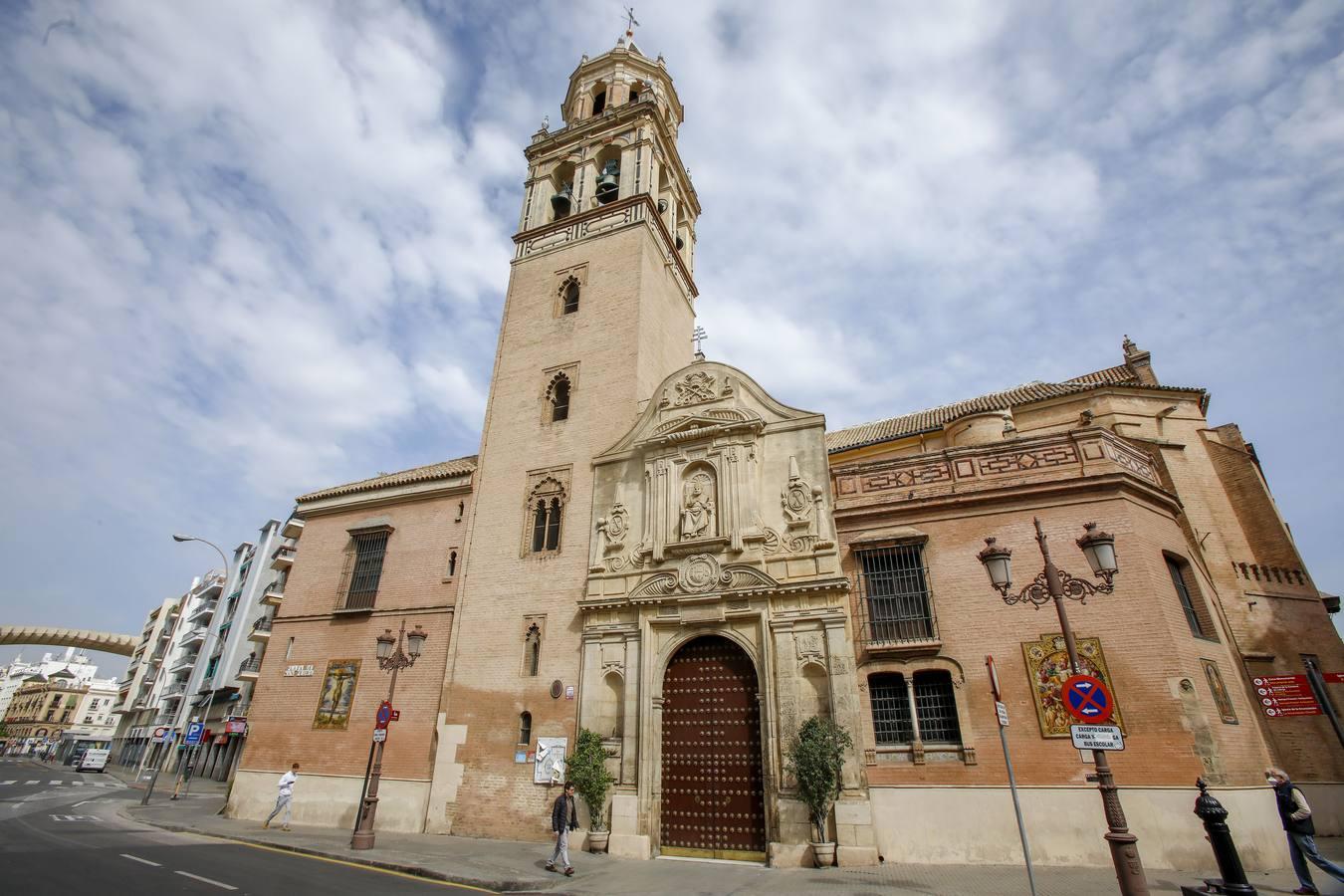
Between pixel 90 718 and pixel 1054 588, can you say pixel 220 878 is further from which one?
pixel 90 718

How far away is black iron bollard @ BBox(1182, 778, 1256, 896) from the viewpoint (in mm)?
8484

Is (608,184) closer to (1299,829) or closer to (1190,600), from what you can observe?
(1190,600)

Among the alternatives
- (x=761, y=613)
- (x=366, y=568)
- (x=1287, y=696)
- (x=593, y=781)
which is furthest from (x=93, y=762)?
(x=1287, y=696)

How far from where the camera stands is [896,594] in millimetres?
14398

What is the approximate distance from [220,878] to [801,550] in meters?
11.9

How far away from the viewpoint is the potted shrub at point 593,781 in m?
14.0

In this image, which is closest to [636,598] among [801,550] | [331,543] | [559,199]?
[801,550]

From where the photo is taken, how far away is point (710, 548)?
15.8 m

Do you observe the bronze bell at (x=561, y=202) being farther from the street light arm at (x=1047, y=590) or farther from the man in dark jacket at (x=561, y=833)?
the man in dark jacket at (x=561, y=833)

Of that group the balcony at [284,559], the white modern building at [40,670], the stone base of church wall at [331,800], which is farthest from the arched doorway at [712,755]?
the white modern building at [40,670]

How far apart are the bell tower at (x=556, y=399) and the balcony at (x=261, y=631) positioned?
2477 cm

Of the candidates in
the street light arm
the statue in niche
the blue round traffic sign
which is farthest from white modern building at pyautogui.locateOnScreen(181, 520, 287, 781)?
the blue round traffic sign

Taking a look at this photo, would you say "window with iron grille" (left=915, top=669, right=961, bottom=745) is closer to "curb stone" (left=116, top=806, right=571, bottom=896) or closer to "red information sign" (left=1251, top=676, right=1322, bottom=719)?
"red information sign" (left=1251, top=676, right=1322, bottom=719)

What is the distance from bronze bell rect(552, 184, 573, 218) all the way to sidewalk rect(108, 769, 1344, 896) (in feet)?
70.5
